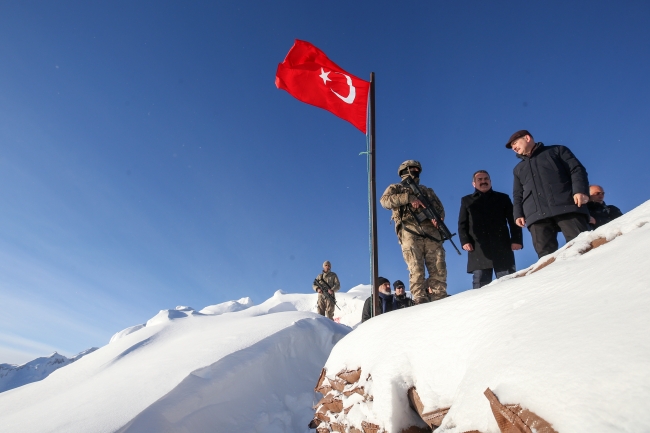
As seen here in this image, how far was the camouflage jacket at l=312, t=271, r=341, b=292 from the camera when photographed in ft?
26.2

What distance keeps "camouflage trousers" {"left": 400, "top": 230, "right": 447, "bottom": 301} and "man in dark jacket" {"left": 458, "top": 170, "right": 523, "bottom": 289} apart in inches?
15.1

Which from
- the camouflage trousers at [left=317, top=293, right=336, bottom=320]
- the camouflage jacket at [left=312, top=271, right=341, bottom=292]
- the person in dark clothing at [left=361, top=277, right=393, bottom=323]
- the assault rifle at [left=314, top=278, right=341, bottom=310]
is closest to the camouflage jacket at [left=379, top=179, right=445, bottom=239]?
the person in dark clothing at [left=361, top=277, right=393, bottom=323]

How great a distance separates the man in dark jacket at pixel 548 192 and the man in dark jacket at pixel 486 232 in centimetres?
49

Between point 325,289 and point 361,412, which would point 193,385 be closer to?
point 361,412

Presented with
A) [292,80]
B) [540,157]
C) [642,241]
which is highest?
[292,80]

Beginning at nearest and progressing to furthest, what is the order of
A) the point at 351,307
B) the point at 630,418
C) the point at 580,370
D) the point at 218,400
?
the point at 630,418, the point at 580,370, the point at 218,400, the point at 351,307

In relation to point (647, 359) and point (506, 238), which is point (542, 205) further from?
point (647, 359)

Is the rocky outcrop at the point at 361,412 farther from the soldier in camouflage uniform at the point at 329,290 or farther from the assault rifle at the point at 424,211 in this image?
the soldier in camouflage uniform at the point at 329,290

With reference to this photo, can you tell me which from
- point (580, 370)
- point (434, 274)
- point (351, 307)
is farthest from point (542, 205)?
point (351, 307)

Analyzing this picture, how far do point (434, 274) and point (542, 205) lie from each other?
3.98ft

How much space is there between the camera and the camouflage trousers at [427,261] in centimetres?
341

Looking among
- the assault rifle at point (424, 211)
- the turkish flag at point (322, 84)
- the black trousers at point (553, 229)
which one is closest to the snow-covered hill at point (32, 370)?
the turkish flag at point (322, 84)

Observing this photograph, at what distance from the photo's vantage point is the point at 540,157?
2.98 m

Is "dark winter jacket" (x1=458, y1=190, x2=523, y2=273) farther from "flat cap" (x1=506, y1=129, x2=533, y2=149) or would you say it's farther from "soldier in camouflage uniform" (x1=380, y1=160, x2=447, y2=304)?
"flat cap" (x1=506, y1=129, x2=533, y2=149)
